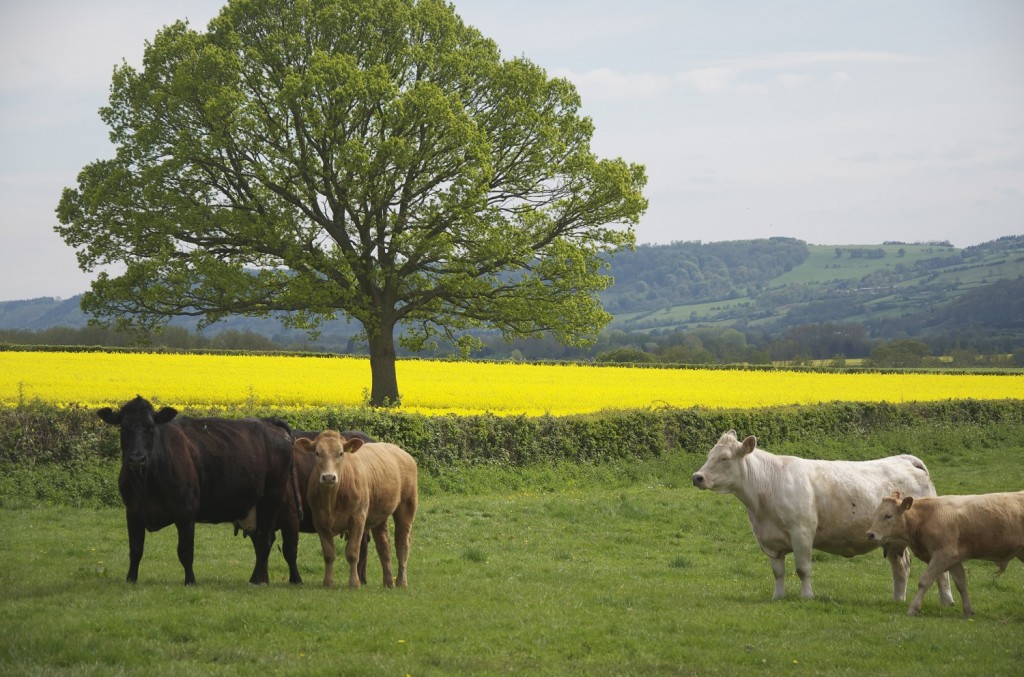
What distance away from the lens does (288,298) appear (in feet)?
100

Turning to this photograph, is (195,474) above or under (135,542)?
above

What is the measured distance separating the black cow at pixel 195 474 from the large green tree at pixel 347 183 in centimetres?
1718

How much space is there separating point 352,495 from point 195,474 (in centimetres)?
181

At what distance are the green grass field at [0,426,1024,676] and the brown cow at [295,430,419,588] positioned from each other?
1.38 feet

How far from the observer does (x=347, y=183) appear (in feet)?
96.9

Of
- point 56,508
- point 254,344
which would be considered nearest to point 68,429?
point 56,508

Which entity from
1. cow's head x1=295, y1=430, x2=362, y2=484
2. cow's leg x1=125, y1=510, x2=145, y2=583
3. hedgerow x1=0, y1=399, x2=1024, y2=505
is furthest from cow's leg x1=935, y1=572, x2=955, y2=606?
hedgerow x1=0, y1=399, x2=1024, y2=505

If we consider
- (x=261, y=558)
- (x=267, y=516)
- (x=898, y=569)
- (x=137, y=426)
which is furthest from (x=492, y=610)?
(x=898, y=569)

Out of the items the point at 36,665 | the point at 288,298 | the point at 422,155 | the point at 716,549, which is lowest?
the point at 716,549

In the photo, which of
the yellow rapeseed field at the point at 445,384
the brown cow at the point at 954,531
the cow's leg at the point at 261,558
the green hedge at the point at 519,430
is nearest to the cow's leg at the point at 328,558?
the cow's leg at the point at 261,558

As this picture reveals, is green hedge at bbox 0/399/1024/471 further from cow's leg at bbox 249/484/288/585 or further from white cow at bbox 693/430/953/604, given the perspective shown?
white cow at bbox 693/430/953/604

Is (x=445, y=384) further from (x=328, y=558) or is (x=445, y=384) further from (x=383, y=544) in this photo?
(x=328, y=558)

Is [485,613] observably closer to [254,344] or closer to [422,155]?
[422,155]

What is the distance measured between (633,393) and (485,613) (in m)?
30.1
